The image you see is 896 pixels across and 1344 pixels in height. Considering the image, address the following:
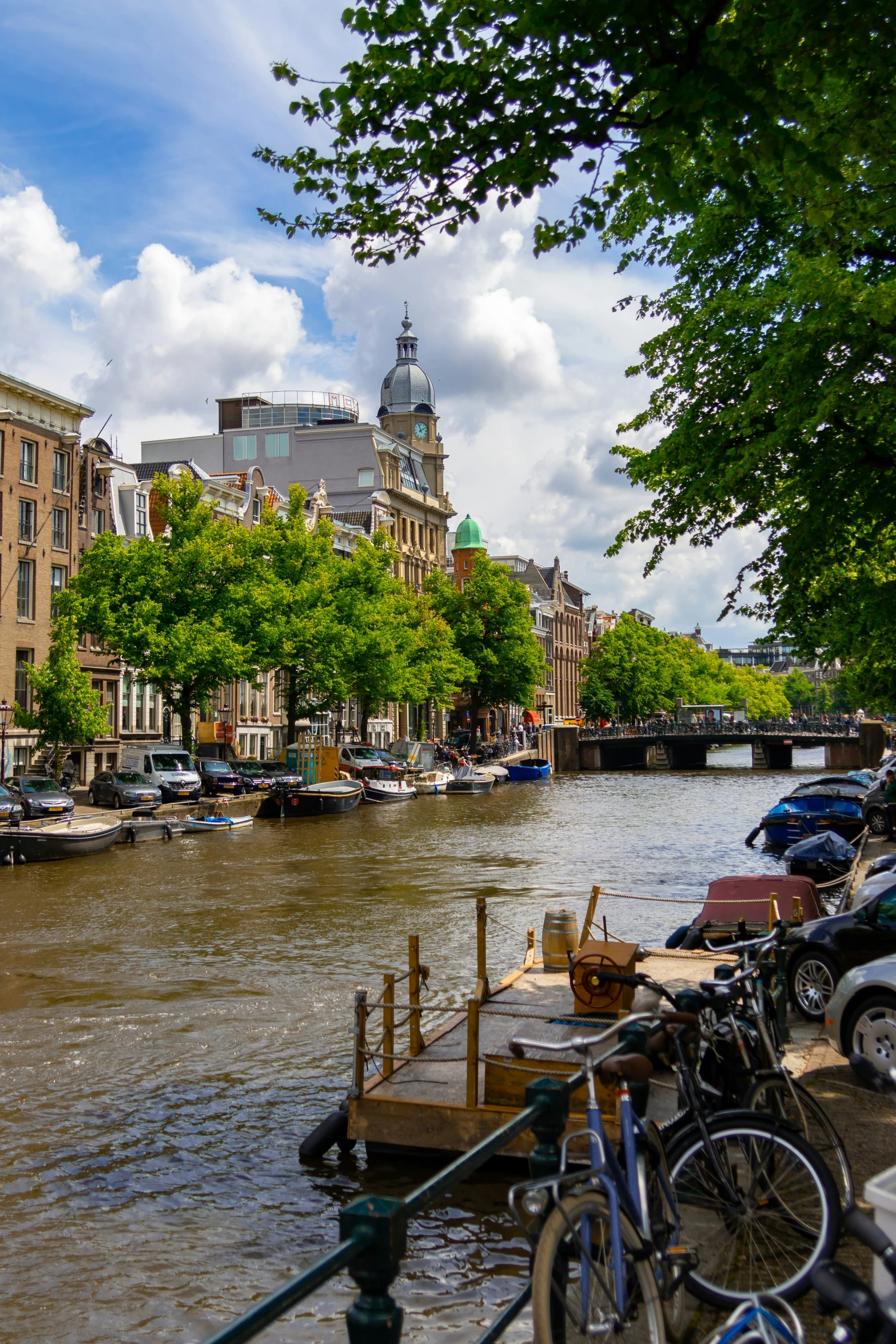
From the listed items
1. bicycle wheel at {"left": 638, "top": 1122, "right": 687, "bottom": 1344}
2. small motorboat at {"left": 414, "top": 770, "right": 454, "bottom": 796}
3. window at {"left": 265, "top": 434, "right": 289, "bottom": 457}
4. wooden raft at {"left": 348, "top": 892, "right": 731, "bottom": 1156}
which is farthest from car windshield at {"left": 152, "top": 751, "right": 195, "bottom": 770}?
window at {"left": 265, "top": 434, "right": 289, "bottom": 457}

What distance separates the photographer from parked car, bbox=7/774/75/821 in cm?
4106

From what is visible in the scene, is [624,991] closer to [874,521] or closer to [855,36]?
[855,36]

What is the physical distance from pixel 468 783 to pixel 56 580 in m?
27.3

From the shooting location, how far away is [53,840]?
36406mm

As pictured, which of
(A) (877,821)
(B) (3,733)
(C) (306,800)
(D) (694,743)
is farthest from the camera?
(D) (694,743)

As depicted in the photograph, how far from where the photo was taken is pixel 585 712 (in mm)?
145875

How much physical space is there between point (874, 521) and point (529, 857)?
20.8m

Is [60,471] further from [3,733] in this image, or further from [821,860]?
[821,860]

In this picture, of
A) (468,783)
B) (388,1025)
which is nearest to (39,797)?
(388,1025)

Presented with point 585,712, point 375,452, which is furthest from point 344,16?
point 585,712

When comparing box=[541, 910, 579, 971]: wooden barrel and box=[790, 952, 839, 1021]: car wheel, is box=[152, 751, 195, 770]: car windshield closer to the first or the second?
box=[541, 910, 579, 971]: wooden barrel

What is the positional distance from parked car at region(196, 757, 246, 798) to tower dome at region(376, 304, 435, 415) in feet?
269

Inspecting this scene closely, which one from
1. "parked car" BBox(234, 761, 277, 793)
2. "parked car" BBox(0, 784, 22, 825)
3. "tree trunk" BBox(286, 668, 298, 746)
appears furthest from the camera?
"tree trunk" BBox(286, 668, 298, 746)

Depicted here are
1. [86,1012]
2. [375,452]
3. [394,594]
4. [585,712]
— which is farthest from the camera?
[585,712]
